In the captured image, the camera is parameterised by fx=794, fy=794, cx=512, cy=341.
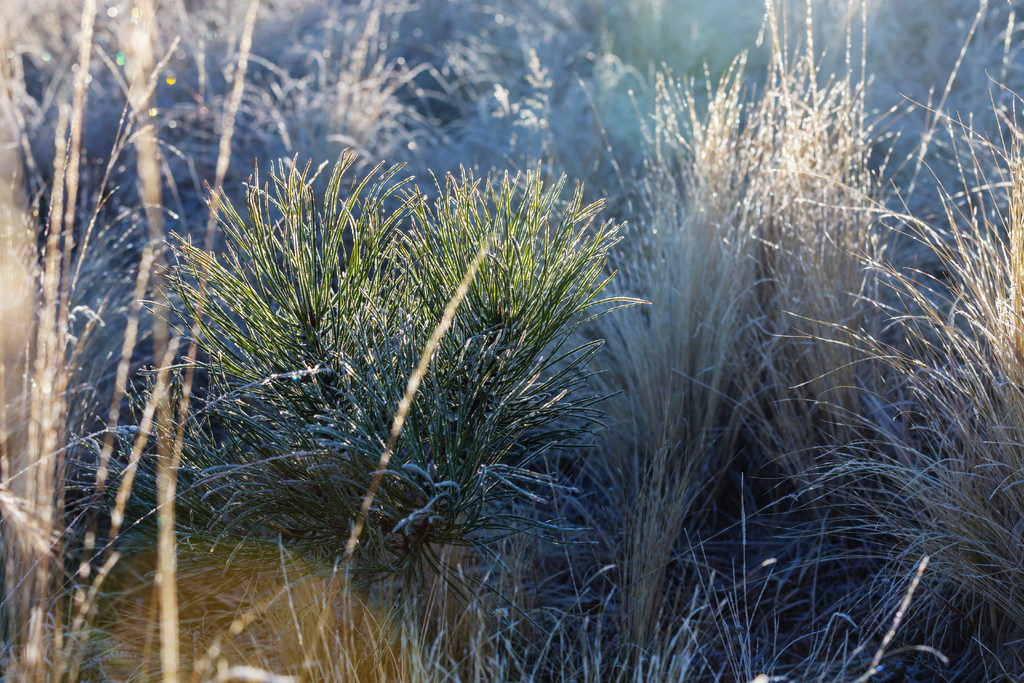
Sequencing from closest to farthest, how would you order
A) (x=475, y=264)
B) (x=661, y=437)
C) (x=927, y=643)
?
(x=475, y=264), (x=927, y=643), (x=661, y=437)

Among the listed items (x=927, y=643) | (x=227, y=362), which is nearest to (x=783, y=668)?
(x=927, y=643)

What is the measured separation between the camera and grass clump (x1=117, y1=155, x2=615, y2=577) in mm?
1233

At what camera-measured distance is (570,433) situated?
52.6 inches

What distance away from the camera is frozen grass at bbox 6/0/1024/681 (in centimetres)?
128

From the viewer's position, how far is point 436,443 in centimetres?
124

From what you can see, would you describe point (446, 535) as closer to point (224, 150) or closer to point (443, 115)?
point (224, 150)

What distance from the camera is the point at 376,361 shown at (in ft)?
4.10

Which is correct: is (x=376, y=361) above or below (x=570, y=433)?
above

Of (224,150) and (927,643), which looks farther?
(927,643)

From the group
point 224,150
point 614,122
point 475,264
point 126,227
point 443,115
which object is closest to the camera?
point 475,264

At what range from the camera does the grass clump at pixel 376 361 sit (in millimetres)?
1233

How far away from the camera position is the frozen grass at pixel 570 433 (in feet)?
4.19

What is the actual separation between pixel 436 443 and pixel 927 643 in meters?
1.07

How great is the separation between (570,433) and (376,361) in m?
0.35
